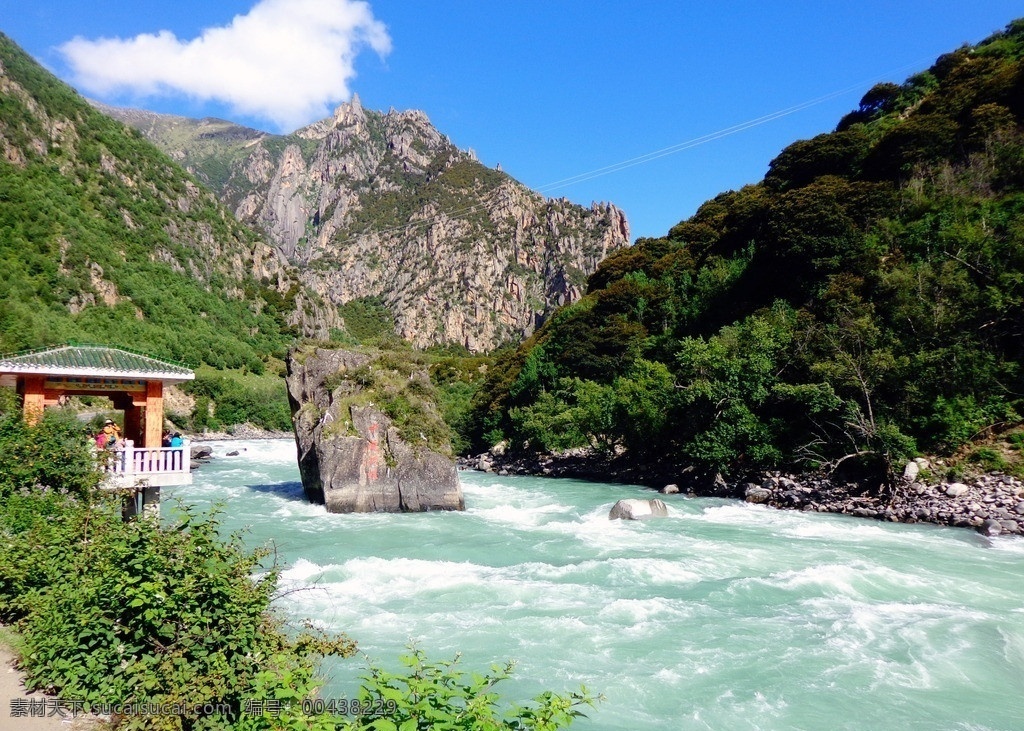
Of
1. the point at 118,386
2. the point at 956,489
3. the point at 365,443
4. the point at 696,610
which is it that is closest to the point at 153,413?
the point at 118,386

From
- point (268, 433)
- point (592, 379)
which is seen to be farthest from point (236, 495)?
point (268, 433)

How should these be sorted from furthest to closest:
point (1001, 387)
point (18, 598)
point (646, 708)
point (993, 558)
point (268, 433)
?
point (268, 433) < point (1001, 387) < point (993, 558) < point (646, 708) < point (18, 598)

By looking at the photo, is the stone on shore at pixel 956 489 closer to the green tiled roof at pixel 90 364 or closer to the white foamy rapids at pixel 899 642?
the white foamy rapids at pixel 899 642

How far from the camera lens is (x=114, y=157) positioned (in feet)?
279

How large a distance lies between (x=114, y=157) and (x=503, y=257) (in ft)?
272

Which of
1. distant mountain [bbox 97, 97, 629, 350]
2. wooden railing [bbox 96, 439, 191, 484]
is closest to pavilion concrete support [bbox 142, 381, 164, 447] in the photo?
wooden railing [bbox 96, 439, 191, 484]

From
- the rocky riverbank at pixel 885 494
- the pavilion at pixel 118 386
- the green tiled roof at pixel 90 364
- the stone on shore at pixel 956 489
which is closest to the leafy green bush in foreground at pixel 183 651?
the pavilion at pixel 118 386

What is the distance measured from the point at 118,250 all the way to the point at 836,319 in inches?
3138

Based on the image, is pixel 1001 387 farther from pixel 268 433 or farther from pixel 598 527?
pixel 268 433

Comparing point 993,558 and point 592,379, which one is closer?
point 993,558

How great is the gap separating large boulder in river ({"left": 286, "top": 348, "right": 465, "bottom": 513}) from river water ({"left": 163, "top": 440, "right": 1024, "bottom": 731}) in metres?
1.40

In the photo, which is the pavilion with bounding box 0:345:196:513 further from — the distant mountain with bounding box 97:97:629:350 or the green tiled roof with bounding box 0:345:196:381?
the distant mountain with bounding box 97:97:629:350

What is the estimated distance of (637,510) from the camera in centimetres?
1877

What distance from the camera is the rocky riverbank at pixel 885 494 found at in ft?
55.8
